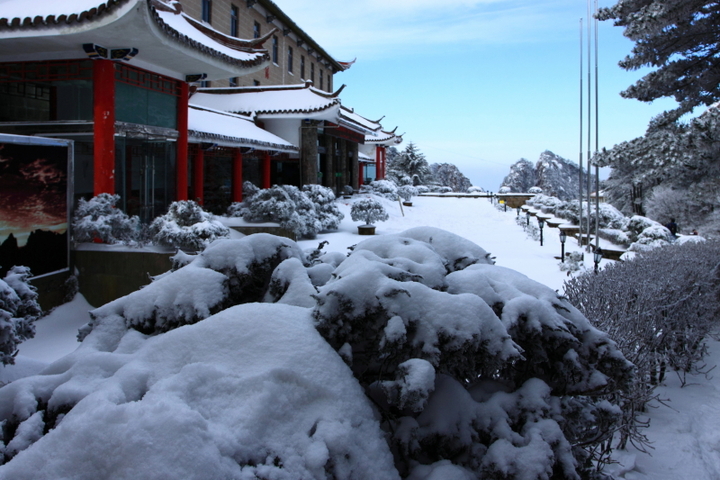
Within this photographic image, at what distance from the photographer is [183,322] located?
2928 mm

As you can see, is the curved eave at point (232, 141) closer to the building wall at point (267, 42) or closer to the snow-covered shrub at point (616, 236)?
the building wall at point (267, 42)

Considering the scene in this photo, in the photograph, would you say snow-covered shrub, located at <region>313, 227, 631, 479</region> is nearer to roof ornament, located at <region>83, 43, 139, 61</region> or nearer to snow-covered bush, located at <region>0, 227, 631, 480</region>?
snow-covered bush, located at <region>0, 227, 631, 480</region>

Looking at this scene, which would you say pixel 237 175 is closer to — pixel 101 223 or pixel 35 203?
pixel 101 223

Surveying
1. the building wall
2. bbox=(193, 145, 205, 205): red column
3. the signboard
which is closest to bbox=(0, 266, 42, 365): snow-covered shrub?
the signboard

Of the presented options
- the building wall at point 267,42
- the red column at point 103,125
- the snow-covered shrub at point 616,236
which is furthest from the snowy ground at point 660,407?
the building wall at point 267,42

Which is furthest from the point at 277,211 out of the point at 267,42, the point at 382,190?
the point at 267,42

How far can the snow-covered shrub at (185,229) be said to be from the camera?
910 centimetres

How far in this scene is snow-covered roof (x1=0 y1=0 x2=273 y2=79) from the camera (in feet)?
28.1

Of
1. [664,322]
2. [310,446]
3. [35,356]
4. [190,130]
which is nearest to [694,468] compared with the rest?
[664,322]

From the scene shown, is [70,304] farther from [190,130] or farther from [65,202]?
[190,130]

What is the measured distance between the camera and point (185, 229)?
935 cm

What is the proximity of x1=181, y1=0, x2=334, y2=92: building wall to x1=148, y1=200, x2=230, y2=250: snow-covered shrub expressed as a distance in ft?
43.5

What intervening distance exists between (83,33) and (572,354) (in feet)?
30.8

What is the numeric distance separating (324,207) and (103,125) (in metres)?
9.01
